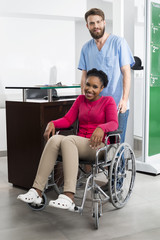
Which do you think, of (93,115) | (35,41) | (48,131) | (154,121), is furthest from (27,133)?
(35,41)

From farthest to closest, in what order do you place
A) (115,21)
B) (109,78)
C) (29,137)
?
1. (115,21)
2. (29,137)
3. (109,78)

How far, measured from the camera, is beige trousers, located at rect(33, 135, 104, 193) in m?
2.57

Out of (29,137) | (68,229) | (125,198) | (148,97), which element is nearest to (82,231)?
(68,229)

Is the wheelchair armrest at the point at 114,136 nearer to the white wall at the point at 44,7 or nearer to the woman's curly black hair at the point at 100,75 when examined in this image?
the woman's curly black hair at the point at 100,75

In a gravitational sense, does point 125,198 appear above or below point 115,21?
A: below

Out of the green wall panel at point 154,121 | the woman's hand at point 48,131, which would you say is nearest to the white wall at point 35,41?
the green wall panel at point 154,121

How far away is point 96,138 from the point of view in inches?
102

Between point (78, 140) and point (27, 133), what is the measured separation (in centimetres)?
79

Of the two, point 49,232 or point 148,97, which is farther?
point 148,97

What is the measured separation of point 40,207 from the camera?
2.89 meters

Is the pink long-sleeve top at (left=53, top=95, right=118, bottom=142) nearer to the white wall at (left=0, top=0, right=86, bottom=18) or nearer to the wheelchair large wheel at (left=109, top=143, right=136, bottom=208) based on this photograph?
the wheelchair large wheel at (left=109, top=143, right=136, bottom=208)

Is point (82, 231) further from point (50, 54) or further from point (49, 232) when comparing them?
point (50, 54)

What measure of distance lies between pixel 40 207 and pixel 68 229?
411mm

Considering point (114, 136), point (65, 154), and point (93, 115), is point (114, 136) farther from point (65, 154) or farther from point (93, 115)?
point (65, 154)
